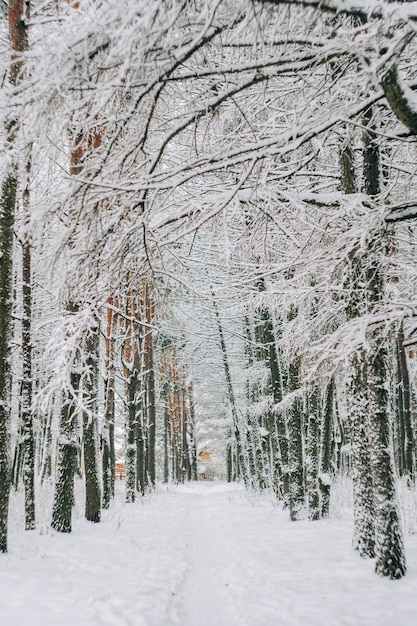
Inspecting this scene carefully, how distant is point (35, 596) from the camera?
14.5 ft

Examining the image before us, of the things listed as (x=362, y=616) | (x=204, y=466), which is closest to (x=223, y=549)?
(x=362, y=616)

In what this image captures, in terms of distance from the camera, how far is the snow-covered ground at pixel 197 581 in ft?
13.9

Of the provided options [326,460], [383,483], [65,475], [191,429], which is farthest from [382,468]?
[191,429]

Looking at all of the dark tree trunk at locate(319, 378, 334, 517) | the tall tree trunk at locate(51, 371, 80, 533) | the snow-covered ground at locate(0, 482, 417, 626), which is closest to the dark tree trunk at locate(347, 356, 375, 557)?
the snow-covered ground at locate(0, 482, 417, 626)

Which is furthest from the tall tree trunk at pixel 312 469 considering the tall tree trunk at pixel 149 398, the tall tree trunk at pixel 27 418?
the tall tree trunk at pixel 149 398

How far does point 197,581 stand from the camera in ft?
19.2

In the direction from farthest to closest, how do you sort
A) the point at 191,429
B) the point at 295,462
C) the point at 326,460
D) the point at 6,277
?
the point at 191,429 < the point at 295,462 < the point at 326,460 < the point at 6,277

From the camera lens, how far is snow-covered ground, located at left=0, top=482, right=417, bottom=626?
4230 mm

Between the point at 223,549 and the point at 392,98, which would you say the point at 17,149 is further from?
the point at 223,549

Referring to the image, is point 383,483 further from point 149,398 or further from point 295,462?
point 149,398

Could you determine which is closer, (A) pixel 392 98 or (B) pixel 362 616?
(A) pixel 392 98

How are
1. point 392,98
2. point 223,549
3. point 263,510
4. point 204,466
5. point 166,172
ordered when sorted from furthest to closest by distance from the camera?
point 204,466, point 263,510, point 223,549, point 166,172, point 392,98

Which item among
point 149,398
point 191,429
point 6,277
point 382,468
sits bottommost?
point 191,429

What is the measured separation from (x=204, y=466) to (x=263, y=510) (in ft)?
176
